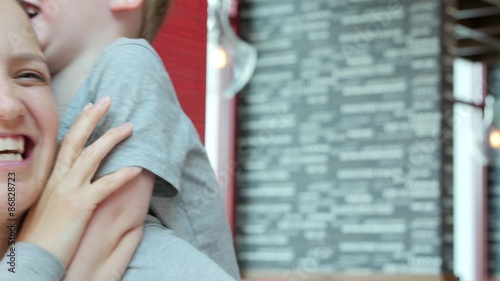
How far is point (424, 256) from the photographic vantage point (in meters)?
4.79

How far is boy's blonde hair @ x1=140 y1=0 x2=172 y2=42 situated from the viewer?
0.73 m

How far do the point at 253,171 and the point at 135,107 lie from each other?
476 cm

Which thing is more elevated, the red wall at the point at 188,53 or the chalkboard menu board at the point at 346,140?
the red wall at the point at 188,53

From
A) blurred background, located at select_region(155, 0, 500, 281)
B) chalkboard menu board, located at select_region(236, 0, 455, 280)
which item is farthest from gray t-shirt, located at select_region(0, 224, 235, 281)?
chalkboard menu board, located at select_region(236, 0, 455, 280)

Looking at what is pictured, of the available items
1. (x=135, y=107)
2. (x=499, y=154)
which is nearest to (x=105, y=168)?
(x=135, y=107)

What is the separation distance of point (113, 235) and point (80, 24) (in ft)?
0.54

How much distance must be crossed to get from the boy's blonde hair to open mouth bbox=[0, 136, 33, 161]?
0.18 m

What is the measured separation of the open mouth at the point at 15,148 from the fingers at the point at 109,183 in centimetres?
5

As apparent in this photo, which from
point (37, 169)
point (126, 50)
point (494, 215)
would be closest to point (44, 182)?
point (37, 169)

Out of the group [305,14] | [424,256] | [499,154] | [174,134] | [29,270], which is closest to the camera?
[29,270]

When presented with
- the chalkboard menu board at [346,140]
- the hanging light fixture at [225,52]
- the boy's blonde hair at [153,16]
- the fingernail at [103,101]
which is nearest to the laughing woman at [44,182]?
the fingernail at [103,101]

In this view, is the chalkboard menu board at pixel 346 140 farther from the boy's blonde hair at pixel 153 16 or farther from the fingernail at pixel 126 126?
the fingernail at pixel 126 126

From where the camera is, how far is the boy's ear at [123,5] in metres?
0.68

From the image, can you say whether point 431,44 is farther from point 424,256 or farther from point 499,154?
point 499,154
